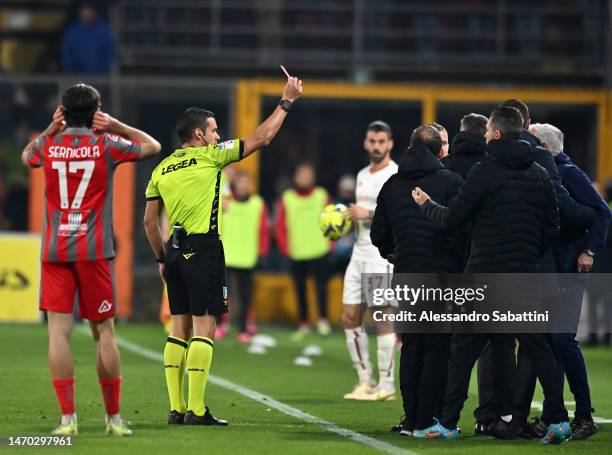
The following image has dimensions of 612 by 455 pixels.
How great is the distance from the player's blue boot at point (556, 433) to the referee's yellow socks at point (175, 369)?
237cm

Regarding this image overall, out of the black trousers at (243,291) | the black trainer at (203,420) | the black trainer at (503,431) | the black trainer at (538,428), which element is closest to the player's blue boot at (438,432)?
the black trainer at (503,431)

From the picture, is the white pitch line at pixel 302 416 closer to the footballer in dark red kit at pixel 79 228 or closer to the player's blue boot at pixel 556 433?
the player's blue boot at pixel 556 433

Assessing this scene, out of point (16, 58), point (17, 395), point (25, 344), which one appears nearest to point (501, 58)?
point (16, 58)

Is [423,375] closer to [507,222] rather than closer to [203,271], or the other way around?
[507,222]

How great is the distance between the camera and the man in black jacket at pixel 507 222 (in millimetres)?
8977

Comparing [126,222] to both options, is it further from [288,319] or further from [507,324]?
[507,324]

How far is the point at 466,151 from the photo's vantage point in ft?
32.6

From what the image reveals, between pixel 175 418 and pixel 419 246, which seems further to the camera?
pixel 175 418

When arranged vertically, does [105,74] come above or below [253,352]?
above

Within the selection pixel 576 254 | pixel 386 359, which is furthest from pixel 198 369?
pixel 386 359

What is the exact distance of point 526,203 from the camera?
899 cm

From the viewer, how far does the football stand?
12.4m

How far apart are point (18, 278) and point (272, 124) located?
11862mm

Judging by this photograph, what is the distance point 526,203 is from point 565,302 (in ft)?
2.79
